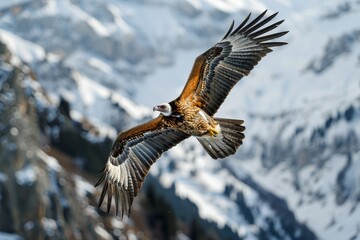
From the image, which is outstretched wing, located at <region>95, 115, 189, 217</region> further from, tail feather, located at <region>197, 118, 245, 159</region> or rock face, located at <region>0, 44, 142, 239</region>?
rock face, located at <region>0, 44, 142, 239</region>

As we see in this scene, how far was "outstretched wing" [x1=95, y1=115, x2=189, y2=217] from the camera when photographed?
124 ft

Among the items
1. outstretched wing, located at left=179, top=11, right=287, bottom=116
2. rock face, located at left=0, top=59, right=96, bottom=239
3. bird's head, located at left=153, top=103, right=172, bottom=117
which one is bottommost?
rock face, located at left=0, top=59, right=96, bottom=239

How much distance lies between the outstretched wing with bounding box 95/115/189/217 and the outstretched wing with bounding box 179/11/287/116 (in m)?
1.65

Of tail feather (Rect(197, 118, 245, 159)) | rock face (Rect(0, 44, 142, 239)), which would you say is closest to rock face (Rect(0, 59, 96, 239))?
rock face (Rect(0, 44, 142, 239))

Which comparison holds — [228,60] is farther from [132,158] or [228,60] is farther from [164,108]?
[132,158]

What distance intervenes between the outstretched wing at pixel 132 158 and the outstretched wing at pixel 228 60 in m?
1.65

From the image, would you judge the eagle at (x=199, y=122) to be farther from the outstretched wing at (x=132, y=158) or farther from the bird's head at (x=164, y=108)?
the bird's head at (x=164, y=108)

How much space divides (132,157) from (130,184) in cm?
109

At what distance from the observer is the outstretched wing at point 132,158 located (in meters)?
37.9

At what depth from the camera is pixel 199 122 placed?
3625cm

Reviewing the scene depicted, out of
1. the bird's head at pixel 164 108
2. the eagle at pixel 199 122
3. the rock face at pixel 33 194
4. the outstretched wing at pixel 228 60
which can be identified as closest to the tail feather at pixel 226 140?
the eagle at pixel 199 122

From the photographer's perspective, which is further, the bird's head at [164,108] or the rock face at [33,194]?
the rock face at [33,194]

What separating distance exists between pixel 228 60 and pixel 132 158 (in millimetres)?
4977

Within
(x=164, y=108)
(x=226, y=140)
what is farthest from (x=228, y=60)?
(x=164, y=108)
